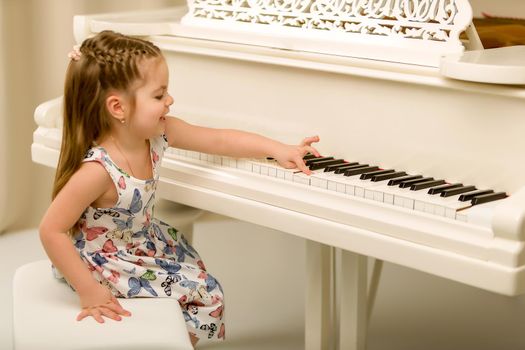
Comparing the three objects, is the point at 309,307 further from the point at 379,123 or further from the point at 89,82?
the point at 89,82

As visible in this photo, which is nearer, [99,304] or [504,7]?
[99,304]

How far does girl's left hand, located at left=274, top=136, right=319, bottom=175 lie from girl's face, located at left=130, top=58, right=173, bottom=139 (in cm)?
28

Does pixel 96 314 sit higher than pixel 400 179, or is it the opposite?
pixel 400 179

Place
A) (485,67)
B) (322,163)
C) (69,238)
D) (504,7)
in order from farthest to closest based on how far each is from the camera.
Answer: (504,7)
(322,163)
(69,238)
(485,67)

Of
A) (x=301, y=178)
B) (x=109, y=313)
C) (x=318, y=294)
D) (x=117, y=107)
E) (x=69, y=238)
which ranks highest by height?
(x=117, y=107)

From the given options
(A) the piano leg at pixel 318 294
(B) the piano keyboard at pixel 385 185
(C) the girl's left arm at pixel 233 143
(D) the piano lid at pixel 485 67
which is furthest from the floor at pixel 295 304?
(D) the piano lid at pixel 485 67

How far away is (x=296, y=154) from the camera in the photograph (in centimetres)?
218

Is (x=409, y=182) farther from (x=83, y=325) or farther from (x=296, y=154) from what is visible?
(x=83, y=325)

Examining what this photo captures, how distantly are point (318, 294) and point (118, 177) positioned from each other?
0.65 metres

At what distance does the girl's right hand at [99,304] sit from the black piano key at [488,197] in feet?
2.39

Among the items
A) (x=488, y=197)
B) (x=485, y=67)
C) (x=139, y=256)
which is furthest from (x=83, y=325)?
(x=485, y=67)

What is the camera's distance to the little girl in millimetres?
2082

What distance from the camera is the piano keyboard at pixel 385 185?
185cm

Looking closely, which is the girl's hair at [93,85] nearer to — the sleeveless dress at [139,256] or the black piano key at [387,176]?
the sleeveless dress at [139,256]
